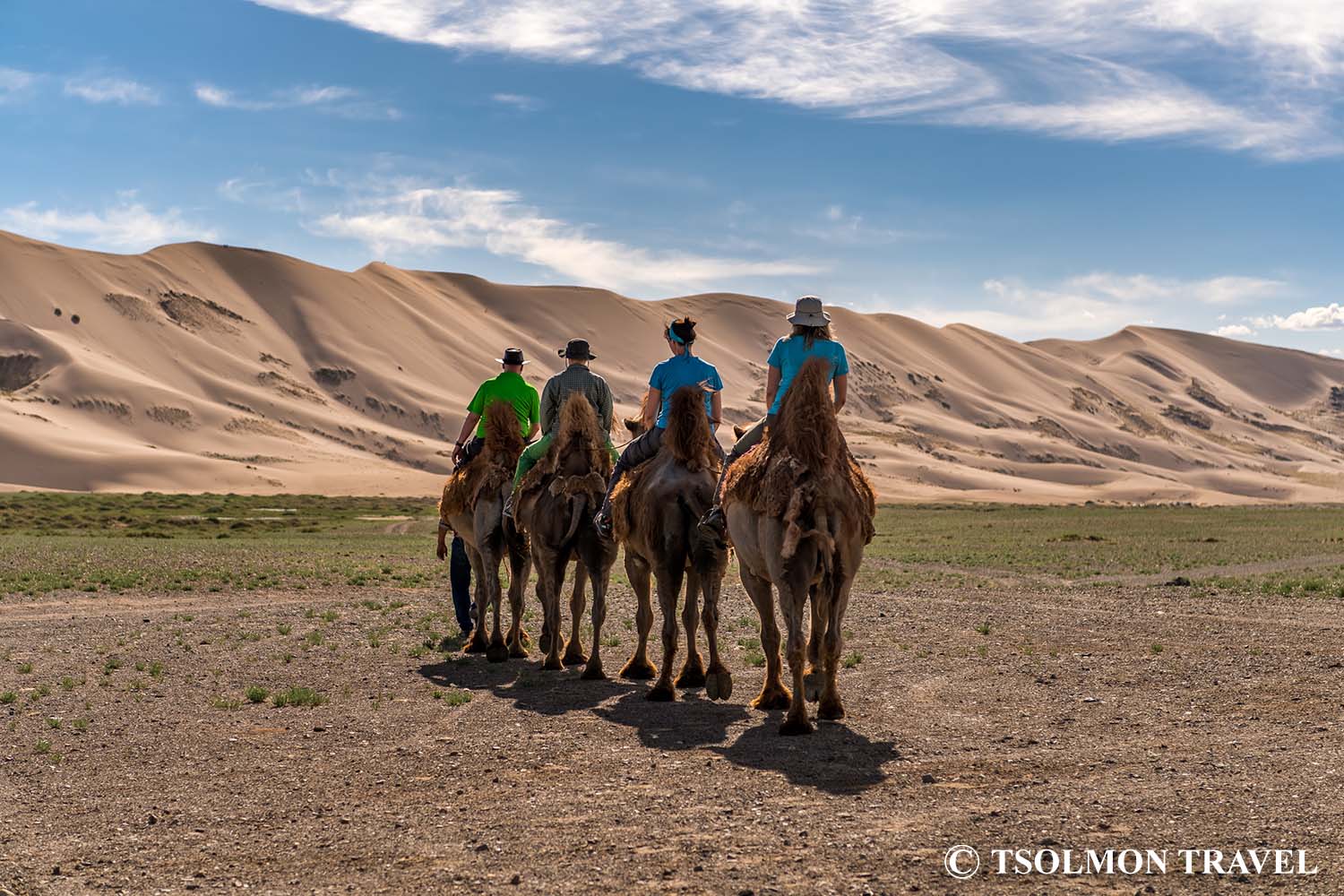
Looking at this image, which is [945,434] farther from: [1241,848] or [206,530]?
[1241,848]

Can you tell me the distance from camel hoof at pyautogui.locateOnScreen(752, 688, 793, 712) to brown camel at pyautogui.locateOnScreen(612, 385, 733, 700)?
1.83 ft

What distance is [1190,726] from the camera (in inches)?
378

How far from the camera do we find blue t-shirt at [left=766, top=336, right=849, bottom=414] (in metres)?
10.3

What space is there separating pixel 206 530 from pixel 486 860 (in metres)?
41.9

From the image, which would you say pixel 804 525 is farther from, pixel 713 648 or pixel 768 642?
pixel 713 648

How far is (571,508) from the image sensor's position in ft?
41.0

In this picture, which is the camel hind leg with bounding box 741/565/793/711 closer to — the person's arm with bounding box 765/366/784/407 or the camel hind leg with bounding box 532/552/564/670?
the person's arm with bounding box 765/366/784/407

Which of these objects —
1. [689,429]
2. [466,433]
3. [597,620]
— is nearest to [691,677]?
[597,620]

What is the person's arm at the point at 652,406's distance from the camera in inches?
464

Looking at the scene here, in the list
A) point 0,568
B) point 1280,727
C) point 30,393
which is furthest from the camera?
point 30,393

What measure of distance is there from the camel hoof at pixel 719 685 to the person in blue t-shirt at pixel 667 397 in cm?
201

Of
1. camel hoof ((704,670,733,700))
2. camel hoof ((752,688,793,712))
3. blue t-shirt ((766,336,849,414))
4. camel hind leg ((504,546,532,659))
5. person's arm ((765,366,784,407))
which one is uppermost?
blue t-shirt ((766,336,849,414))

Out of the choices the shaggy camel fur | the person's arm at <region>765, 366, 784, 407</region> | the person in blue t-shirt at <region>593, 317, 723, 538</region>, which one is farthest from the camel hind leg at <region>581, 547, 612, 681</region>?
the person's arm at <region>765, 366, 784, 407</region>

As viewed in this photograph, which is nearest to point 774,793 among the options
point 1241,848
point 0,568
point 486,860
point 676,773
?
point 676,773
